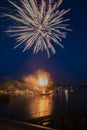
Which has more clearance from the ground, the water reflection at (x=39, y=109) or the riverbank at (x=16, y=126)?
the riverbank at (x=16, y=126)

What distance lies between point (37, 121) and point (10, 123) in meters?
31.4

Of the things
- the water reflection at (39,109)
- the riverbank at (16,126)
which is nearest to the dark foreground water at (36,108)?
the water reflection at (39,109)

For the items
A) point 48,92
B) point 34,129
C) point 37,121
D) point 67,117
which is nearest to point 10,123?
point 34,129

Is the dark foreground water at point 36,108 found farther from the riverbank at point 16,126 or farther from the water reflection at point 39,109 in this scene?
the riverbank at point 16,126

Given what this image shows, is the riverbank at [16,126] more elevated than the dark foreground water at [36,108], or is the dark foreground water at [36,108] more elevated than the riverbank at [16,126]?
the riverbank at [16,126]

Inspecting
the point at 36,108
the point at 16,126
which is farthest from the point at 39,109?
the point at 16,126

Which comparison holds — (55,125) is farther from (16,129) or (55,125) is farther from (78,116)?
(16,129)

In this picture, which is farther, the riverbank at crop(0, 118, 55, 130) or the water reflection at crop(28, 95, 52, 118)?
the water reflection at crop(28, 95, 52, 118)

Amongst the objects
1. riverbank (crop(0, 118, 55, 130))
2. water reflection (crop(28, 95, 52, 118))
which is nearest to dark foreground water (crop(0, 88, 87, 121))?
water reflection (crop(28, 95, 52, 118))

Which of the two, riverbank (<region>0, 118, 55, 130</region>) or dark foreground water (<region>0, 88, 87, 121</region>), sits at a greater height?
riverbank (<region>0, 118, 55, 130</region>)

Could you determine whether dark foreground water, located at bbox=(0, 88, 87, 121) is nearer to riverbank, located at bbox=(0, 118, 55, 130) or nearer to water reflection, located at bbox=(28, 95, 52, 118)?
water reflection, located at bbox=(28, 95, 52, 118)

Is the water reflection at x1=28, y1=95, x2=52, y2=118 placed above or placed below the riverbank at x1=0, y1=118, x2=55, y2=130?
below

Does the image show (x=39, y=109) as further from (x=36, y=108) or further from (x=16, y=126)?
(x=16, y=126)

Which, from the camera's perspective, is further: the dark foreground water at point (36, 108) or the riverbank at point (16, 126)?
the dark foreground water at point (36, 108)
